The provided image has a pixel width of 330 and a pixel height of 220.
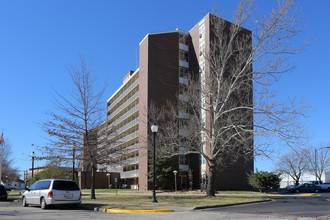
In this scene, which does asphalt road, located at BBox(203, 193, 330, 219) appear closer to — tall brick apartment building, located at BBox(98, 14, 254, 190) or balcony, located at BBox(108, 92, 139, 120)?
tall brick apartment building, located at BBox(98, 14, 254, 190)

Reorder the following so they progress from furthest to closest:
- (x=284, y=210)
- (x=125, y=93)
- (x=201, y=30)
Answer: (x=125, y=93), (x=201, y=30), (x=284, y=210)

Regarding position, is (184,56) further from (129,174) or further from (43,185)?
(43,185)

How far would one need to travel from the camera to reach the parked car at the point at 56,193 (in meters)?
17.3

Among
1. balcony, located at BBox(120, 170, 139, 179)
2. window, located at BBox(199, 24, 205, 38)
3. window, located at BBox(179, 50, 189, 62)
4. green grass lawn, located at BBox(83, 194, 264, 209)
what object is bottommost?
balcony, located at BBox(120, 170, 139, 179)

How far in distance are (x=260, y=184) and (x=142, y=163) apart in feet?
70.6

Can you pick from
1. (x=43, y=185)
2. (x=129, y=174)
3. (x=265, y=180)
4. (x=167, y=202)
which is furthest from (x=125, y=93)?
(x=43, y=185)

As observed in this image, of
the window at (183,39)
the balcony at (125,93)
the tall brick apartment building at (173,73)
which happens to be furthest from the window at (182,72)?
the balcony at (125,93)

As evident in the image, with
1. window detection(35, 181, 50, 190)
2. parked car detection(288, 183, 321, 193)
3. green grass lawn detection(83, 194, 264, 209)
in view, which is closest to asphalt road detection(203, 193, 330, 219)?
green grass lawn detection(83, 194, 264, 209)

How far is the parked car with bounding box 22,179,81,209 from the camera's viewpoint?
17.3 metres

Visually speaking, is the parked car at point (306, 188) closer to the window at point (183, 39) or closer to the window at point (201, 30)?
the window at point (201, 30)

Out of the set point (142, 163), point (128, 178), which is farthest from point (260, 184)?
point (128, 178)

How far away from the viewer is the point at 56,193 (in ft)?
57.1

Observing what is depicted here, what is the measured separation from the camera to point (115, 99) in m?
78.8

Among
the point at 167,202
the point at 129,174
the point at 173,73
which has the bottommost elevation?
the point at 129,174
